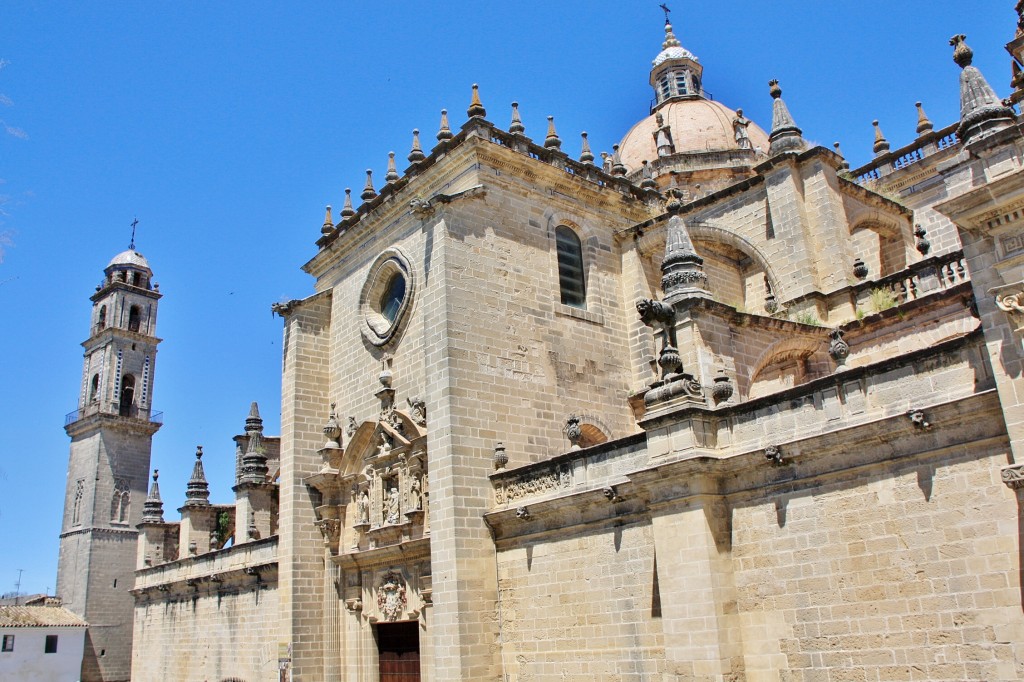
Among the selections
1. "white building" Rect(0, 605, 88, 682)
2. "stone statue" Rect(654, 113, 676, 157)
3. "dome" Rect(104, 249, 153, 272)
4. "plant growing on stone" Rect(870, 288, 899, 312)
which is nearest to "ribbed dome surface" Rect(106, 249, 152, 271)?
"dome" Rect(104, 249, 153, 272)

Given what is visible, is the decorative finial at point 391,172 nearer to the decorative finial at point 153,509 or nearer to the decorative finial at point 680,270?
the decorative finial at point 680,270

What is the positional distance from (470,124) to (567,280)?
12.2 ft

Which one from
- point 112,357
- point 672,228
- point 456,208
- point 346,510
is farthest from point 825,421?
point 112,357

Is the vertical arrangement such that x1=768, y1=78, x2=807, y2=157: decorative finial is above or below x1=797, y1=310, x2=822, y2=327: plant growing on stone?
above

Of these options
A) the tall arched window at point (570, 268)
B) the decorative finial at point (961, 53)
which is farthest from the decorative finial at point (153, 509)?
the decorative finial at point (961, 53)

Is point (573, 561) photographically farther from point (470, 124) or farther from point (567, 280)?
point (470, 124)

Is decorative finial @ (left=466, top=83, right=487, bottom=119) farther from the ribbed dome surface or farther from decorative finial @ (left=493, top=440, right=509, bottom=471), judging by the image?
the ribbed dome surface

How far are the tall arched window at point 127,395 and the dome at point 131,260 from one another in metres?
7.76

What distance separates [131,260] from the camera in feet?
161

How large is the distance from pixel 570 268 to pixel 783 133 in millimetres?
5064

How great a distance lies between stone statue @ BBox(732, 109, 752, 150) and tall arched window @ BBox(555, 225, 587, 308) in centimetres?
1432

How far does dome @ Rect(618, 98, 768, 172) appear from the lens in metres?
31.5

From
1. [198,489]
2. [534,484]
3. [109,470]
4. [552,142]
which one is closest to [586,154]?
[552,142]

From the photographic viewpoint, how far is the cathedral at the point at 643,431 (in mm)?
8633
